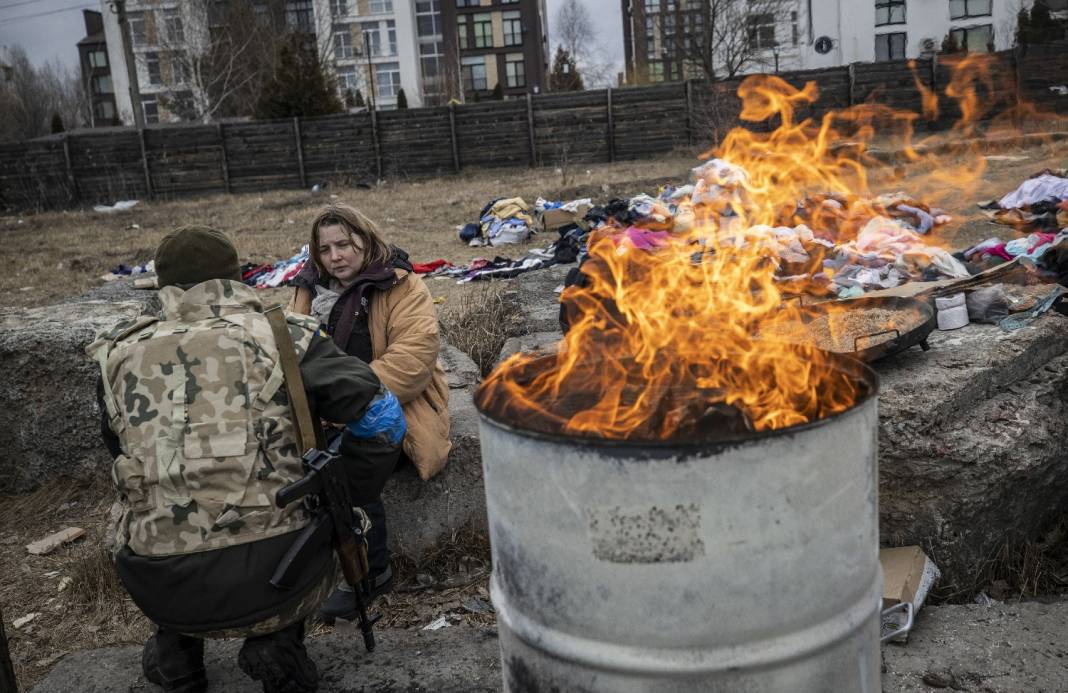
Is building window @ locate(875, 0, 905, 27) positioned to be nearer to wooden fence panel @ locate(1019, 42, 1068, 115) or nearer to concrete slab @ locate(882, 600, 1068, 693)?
wooden fence panel @ locate(1019, 42, 1068, 115)

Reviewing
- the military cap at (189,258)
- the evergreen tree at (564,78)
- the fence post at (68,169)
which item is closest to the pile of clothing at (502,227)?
the military cap at (189,258)

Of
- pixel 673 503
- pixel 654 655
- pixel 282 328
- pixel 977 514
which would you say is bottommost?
pixel 977 514

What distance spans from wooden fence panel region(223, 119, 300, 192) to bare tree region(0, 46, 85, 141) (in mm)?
30168

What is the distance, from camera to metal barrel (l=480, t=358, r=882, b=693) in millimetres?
1684

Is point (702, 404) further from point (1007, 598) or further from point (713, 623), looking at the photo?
point (1007, 598)

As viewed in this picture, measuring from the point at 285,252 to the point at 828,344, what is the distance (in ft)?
33.6

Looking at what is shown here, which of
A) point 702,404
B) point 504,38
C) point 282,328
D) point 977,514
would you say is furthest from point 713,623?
point 504,38

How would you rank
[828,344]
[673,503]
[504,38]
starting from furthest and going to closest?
[504,38] < [828,344] < [673,503]

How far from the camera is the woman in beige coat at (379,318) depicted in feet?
11.7

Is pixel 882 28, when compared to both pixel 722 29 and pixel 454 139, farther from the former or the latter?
pixel 454 139

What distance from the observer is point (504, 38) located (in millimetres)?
61812

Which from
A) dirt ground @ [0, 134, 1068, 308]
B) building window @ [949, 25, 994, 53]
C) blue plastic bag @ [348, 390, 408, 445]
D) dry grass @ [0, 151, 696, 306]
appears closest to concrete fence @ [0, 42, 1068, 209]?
dry grass @ [0, 151, 696, 306]

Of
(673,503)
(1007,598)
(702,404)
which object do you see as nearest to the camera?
(673,503)

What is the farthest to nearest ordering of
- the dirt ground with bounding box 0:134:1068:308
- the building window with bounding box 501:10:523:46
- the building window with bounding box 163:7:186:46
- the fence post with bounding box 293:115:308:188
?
the building window with bounding box 501:10:523:46 < the building window with bounding box 163:7:186:46 < the fence post with bounding box 293:115:308:188 < the dirt ground with bounding box 0:134:1068:308
